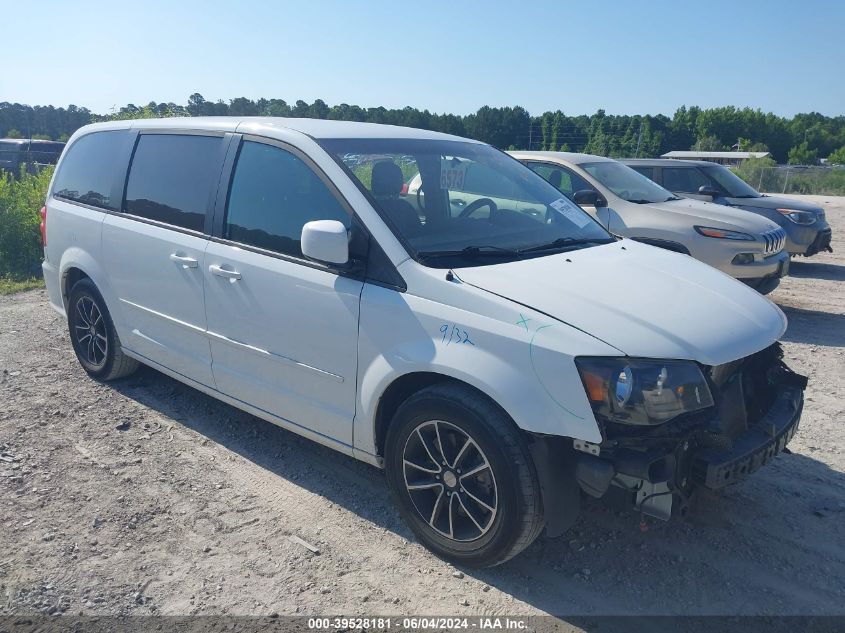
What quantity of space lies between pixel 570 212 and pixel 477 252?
44.2 inches

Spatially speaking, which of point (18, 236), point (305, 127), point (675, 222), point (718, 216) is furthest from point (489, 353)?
point (18, 236)

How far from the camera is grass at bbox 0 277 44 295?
9078mm

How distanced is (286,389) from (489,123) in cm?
6710

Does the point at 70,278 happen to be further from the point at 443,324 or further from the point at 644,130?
the point at 644,130

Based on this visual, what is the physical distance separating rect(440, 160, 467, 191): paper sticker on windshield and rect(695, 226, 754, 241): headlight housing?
188 inches

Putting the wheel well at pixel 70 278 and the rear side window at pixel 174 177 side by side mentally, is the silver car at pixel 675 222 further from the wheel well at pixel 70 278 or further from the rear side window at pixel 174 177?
the wheel well at pixel 70 278

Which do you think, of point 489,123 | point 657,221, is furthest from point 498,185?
point 489,123

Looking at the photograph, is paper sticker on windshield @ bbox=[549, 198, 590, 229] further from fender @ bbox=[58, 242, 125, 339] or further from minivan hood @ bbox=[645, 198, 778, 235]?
→ minivan hood @ bbox=[645, 198, 778, 235]

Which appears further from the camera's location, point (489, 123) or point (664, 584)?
point (489, 123)

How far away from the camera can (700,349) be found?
2881mm

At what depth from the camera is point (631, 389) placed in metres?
2.71

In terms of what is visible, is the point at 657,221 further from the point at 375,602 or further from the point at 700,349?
the point at 375,602

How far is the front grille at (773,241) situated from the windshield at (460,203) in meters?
4.49

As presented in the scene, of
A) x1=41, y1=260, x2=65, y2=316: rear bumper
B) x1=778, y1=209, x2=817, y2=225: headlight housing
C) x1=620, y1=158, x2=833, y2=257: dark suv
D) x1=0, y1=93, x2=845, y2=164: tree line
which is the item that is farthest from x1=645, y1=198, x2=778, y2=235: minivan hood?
x1=0, y1=93, x2=845, y2=164: tree line
